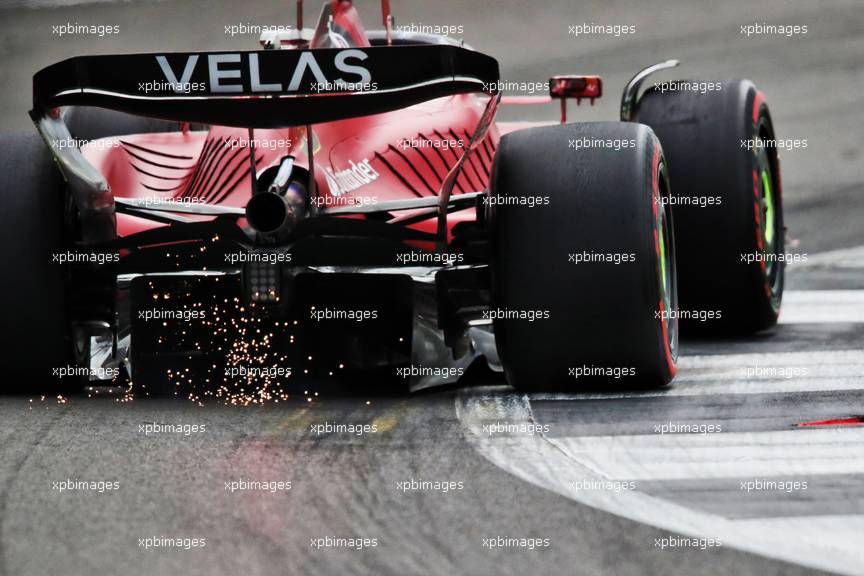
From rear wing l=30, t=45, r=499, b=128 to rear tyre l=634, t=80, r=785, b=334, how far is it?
6.90ft

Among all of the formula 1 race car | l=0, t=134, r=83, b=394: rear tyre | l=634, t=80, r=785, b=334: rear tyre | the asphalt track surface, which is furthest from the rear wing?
l=634, t=80, r=785, b=334: rear tyre

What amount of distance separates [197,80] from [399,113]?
154 cm

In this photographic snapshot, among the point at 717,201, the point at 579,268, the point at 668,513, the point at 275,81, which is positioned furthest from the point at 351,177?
the point at 668,513

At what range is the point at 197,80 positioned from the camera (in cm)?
489

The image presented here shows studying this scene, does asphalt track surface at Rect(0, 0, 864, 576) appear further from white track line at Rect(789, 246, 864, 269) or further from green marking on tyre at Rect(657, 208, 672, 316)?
white track line at Rect(789, 246, 864, 269)

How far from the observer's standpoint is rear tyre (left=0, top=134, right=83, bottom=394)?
547cm

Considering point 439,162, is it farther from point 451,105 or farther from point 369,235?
point 369,235

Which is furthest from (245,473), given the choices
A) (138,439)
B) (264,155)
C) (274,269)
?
(264,155)

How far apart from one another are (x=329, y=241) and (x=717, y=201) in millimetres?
2337

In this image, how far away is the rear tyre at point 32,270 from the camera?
18.0 feet

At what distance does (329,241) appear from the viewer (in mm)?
5180

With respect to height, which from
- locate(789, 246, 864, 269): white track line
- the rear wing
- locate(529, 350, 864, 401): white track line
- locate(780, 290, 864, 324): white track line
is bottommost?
locate(789, 246, 864, 269): white track line

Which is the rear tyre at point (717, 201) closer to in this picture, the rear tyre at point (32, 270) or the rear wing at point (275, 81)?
the rear wing at point (275, 81)

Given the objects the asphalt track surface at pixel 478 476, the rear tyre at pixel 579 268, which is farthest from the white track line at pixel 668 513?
the rear tyre at pixel 579 268
